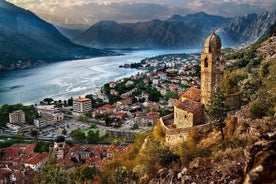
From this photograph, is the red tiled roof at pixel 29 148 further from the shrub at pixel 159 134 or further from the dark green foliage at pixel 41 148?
the shrub at pixel 159 134

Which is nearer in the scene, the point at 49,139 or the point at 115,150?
the point at 115,150

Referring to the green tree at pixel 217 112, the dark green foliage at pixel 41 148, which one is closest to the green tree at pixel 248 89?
the green tree at pixel 217 112

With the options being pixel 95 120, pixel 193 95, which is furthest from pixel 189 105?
pixel 95 120

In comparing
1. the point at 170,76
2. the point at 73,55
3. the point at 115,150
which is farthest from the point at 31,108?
the point at 73,55

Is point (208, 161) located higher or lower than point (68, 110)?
higher

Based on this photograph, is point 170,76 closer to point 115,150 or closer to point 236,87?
point 115,150

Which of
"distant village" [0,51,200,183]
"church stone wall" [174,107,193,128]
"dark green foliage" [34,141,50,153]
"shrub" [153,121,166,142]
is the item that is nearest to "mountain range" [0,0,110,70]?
"distant village" [0,51,200,183]

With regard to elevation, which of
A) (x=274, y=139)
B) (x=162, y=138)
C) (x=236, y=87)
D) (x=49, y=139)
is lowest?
(x=49, y=139)
